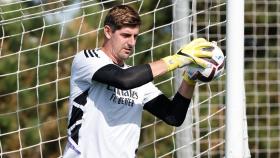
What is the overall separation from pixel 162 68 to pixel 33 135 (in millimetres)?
3868

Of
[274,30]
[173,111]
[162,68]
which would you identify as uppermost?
[162,68]

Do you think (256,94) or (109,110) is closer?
(109,110)

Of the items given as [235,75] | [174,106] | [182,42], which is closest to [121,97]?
[174,106]

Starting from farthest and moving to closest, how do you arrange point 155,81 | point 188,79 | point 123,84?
1. point 155,81
2. point 188,79
3. point 123,84

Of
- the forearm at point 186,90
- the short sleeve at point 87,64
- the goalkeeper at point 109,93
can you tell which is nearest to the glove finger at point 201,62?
the goalkeeper at point 109,93

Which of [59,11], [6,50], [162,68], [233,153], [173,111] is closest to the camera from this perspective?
[162,68]

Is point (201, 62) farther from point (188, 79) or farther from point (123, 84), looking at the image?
point (123, 84)

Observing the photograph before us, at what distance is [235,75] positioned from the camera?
3.66 meters

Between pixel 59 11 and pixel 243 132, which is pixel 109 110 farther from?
pixel 59 11

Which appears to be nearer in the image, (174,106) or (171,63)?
(171,63)

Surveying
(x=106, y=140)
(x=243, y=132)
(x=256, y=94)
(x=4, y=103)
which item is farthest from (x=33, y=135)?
(x=106, y=140)

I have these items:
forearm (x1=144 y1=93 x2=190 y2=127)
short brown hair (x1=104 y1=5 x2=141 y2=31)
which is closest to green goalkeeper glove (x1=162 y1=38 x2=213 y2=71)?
short brown hair (x1=104 y1=5 x2=141 y2=31)

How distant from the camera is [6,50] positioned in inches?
244

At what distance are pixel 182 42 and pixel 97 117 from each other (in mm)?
1471
